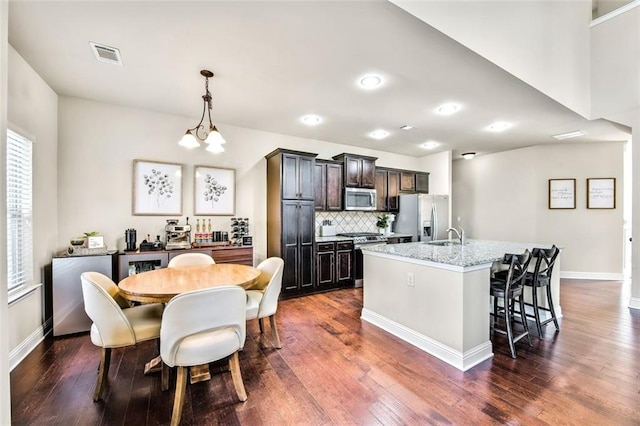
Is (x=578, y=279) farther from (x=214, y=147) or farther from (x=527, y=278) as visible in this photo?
(x=214, y=147)

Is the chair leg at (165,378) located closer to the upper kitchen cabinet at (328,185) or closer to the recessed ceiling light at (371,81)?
the recessed ceiling light at (371,81)

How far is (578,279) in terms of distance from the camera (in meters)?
5.33

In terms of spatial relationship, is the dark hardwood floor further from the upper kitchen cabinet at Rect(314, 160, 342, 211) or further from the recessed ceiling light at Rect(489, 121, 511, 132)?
the recessed ceiling light at Rect(489, 121, 511, 132)

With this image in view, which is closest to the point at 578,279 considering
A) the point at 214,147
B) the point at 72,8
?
the point at 214,147

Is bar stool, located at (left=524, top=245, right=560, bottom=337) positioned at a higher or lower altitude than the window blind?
lower

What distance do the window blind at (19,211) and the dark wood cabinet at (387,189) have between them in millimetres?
5133

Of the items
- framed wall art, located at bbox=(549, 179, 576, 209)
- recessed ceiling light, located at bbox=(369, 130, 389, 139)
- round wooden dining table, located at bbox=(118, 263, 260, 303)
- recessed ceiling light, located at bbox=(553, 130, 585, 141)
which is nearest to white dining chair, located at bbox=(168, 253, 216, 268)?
round wooden dining table, located at bbox=(118, 263, 260, 303)

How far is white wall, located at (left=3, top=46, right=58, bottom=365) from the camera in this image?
2379mm

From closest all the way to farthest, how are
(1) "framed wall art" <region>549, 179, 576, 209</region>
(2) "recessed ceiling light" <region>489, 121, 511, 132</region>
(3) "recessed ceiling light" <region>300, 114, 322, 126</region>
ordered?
(3) "recessed ceiling light" <region>300, 114, 322, 126</region> < (2) "recessed ceiling light" <region>489, 121, 511, 132</region> < (1) "framed wall art" <region>549, 179, 576, 209</region>

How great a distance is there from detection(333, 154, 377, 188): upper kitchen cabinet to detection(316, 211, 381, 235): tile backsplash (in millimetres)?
699

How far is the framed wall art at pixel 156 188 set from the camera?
365 centimetres

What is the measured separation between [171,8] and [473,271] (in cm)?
313

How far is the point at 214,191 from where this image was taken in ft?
13.7

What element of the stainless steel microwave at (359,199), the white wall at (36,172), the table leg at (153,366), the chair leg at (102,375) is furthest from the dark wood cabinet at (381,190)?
the white wall at (36,172)
